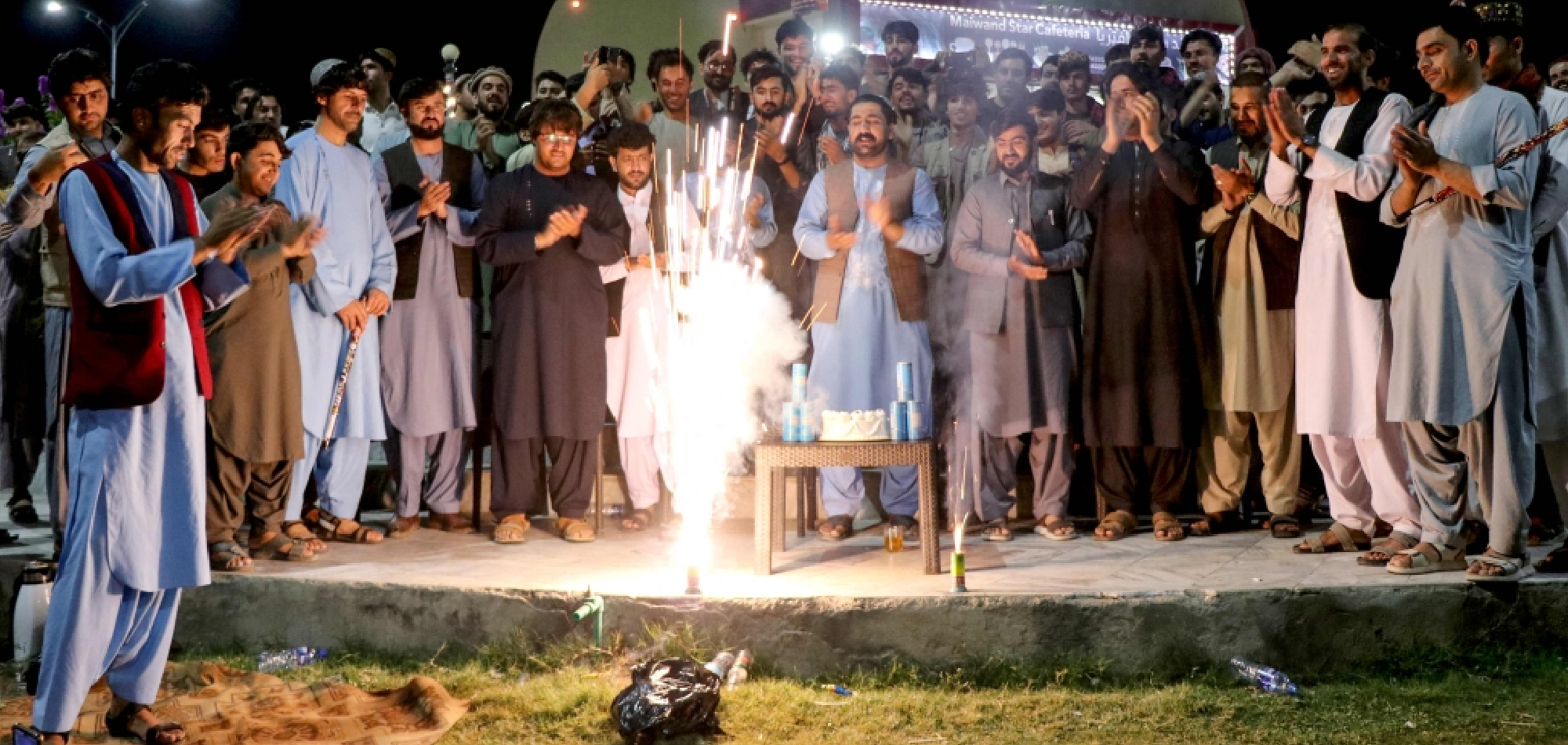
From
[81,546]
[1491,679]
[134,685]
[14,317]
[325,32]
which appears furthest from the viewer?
[325,32]

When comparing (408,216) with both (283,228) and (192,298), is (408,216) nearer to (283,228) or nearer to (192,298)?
(283,228)

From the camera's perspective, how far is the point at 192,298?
4.70 m

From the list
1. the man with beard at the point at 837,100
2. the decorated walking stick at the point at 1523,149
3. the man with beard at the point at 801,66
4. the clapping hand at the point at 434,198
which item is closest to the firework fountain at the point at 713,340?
the man with beard at the point at 837,100

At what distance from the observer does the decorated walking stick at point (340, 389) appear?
6.80 metres

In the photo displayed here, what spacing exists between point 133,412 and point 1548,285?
5.65 metres

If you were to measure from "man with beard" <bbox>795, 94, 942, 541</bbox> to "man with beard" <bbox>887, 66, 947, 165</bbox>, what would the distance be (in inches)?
38.8

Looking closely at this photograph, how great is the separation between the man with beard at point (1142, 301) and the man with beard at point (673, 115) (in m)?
2.38

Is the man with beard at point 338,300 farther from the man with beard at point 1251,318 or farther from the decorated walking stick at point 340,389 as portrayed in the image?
the man with beard at point 1251,318

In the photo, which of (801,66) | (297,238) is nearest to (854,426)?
(297,238)

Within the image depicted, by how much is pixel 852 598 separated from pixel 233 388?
3.13m

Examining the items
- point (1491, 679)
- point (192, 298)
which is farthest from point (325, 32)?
point (1491, 679)

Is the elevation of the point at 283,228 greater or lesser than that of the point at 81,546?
greater

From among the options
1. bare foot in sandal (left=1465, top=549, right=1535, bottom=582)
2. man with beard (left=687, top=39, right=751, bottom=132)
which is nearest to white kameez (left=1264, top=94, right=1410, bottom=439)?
bare foot in sandal (left=1465, top=549, right=1535, bottom=582)

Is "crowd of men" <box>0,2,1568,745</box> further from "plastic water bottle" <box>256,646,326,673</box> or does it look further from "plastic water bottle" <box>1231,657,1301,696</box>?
"plastic water bottle" <box>1231,657,1301,696</box>
